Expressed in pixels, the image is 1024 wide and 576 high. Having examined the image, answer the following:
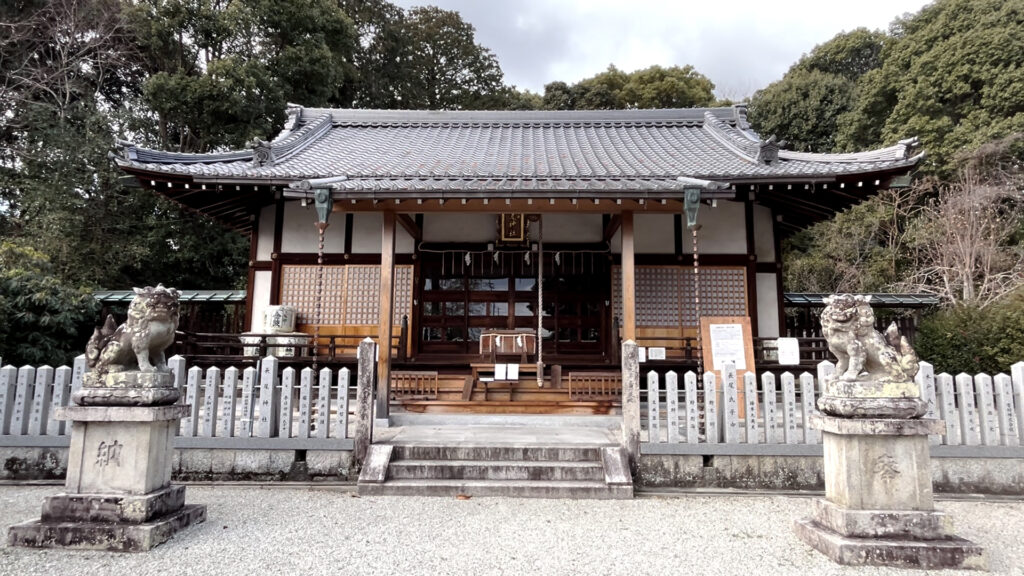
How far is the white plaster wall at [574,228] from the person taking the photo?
34.0 ft

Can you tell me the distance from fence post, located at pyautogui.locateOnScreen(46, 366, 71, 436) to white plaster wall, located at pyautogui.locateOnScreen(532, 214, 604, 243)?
7.00m

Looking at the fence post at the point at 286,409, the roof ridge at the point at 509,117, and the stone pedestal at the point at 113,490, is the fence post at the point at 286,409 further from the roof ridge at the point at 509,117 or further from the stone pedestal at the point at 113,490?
the roof ridge at the point at 509,117

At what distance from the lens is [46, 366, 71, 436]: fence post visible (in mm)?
5711

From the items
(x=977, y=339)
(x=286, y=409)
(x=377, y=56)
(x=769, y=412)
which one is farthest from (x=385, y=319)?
(x=377, y=56)

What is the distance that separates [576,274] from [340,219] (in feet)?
16.0

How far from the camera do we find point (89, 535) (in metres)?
3.83

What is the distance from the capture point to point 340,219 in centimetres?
1026

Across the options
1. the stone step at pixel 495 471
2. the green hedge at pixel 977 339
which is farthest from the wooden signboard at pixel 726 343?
the green hedge at pixel 977 339

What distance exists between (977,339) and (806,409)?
613 centimetres

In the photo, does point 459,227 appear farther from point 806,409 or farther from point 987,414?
point 987,414

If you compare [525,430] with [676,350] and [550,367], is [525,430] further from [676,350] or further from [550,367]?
[676,350]

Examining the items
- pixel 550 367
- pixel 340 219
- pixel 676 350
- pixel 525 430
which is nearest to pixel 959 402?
pixel 676 350

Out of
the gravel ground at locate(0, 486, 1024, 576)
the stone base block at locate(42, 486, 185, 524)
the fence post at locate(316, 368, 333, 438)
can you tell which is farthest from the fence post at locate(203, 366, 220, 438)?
the stone base block at locate(42, 486, 185, 524)

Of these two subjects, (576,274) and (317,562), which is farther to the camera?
(576,274)
